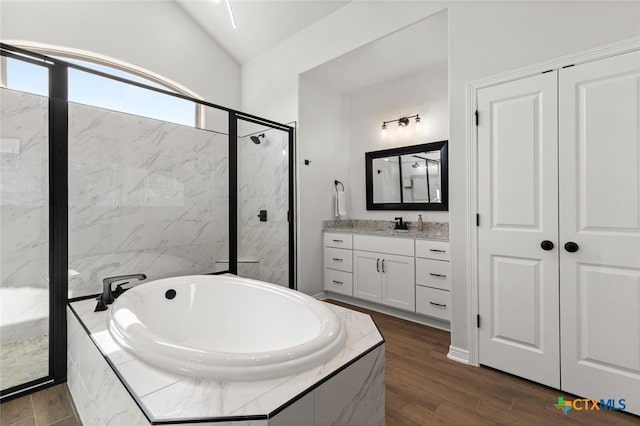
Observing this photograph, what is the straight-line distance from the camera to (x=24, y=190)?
1787mm

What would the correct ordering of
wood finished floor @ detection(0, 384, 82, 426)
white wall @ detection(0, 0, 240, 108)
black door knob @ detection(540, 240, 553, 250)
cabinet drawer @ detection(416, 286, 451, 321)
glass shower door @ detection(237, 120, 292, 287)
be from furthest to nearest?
glass shower door @ detection(237, 120, 292, 287) < cabinet drawer @ detection(416, 286, 451, 321) < white wall @ detection(0, 0, 240, 108) < black door knob @ detection(540, 240, 553, 250) < wood finished floor @ detection(0, 384, 82, 426)

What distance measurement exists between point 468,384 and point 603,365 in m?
0.71

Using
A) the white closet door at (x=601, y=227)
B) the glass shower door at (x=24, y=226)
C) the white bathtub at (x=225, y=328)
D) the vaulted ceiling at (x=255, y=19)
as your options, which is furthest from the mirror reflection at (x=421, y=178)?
the glass shower door at (x=24, y=226)

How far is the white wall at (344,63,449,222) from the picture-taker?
124 inches

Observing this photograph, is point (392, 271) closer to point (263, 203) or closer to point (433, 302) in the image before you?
point (433, 302)

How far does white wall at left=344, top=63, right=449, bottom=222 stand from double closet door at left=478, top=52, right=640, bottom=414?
119cm

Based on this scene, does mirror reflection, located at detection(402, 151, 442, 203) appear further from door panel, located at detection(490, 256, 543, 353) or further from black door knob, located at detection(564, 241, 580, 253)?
black door knob, located at detection(564, 241, 580, 253)

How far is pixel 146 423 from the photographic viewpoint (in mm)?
846

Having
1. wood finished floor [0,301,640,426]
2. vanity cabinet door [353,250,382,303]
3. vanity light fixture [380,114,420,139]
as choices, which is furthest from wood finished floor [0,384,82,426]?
vanity light fixture [380,114,420,139]

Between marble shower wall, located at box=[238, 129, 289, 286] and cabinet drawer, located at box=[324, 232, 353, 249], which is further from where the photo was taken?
cabinet drawer, located at box=[324, 232, 353, 249]

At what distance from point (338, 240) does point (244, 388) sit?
2.53 m

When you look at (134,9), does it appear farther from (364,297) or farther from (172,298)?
(364,297)

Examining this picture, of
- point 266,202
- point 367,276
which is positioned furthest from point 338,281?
Result: point 266,202

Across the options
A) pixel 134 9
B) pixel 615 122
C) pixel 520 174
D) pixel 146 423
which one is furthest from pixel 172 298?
pixel 134 9
